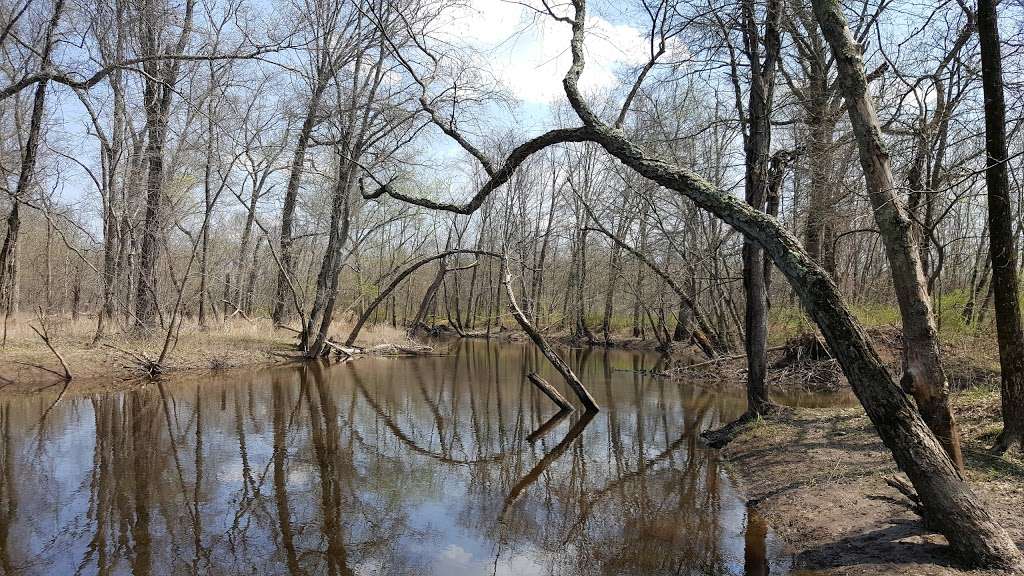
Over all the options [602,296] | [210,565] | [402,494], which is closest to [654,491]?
[402,494]

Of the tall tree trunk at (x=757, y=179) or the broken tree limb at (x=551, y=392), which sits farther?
the broken tree limb at (x=551, y=392)

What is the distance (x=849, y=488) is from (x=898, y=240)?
2.60 meters

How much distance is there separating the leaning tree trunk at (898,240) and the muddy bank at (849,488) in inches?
29.1

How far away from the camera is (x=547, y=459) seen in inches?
333

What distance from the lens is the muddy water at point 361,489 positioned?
502 centimetres

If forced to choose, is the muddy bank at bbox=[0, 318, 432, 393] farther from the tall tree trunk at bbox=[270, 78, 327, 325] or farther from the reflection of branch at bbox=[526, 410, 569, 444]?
the reflection of branch at bbox=[526, 410, 569, 444]

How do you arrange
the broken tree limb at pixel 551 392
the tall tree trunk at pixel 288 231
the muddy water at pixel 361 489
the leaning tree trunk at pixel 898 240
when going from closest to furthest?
the leaning tree trunk at pixel 898 240
the muddy water at pixel 361 489
the broken tree limb at pixel 551 392
the tall tree trunk at pixel 288 231

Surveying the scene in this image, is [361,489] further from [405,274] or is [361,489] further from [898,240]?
[405,274]

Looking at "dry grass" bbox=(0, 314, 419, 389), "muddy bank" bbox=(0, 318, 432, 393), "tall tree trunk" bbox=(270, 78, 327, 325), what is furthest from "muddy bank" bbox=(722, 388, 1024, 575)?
"tall tree trunk" bbox=(270, 78, 327, 325)

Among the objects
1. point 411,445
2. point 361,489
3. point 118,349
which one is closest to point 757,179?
point 411,445

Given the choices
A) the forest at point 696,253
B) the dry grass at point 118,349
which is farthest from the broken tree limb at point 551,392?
the dry grass at point 118,349

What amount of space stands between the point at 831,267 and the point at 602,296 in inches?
712

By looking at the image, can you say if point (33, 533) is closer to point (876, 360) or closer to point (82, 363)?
point (876, 360)

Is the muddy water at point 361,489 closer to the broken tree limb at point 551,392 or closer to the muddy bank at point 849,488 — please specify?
the muddy bank at point 849,488
